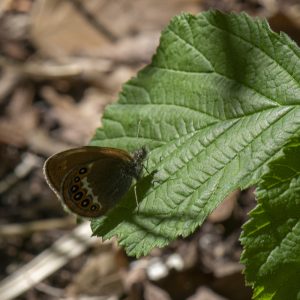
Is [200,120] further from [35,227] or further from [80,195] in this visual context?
[35,227]

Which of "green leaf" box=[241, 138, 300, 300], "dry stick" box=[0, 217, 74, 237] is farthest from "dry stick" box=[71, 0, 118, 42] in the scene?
"green leaf" box=[241, 138, 300, 300]

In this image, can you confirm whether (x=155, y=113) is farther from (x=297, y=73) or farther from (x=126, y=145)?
(x=297, y=73)

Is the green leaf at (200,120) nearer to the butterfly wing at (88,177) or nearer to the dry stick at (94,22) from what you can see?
the butterfly wing at (88,177)

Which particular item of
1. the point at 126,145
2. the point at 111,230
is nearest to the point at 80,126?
the point at 126,145

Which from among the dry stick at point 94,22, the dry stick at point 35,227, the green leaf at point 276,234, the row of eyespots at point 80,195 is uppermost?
the green leaf at point 276,234

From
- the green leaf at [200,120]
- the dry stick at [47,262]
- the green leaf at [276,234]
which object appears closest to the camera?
the green leaf at [276,234]

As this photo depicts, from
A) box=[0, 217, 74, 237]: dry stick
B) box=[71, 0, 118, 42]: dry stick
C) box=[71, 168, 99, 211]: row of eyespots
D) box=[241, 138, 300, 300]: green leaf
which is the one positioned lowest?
box=[0, 217, 74, 237]: dry stick

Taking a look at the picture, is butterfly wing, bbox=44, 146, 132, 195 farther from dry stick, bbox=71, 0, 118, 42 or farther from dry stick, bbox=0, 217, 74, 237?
dry stick, bbox=71, 0, 118, 42

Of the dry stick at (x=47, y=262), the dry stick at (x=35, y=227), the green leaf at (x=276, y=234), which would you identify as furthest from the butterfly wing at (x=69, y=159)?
the dry stick at (x=35, y=227)
